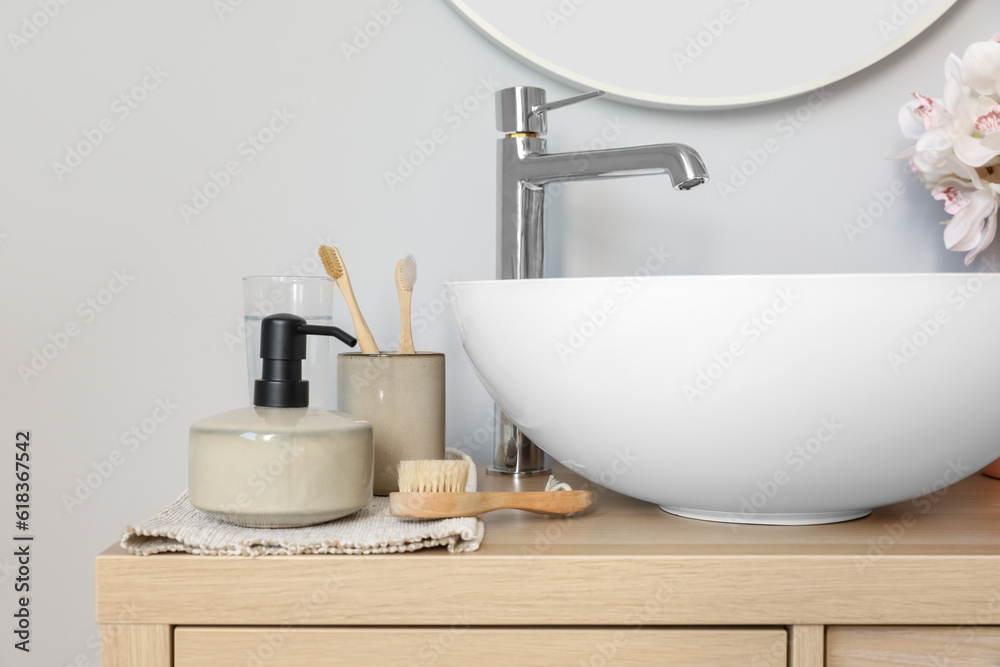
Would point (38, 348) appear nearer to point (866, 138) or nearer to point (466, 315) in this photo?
point (466, 315)

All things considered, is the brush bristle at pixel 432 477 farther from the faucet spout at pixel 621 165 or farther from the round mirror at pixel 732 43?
the round mirror at pixel 732 43

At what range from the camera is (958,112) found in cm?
75

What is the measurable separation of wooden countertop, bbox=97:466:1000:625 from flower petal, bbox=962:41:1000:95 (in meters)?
0.48

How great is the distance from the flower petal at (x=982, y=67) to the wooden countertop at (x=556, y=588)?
48 centimetres

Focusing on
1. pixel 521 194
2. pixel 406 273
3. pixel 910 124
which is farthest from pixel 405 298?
pixel 910 124

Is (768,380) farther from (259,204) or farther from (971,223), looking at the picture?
(259,204)

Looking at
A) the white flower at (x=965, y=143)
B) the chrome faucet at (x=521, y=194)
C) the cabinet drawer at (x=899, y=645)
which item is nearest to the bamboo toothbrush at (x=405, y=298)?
the chrome faucet at (x=521, y=194)

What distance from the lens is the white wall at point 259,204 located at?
0.85 m

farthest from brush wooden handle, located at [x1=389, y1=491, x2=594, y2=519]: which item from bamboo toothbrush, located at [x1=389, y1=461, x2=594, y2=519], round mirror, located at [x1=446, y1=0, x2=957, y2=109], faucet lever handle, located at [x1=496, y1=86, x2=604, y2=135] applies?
round mirror, located at [x1=446, y1=0, x2=957, y2=109]

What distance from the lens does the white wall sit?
0.85 meters

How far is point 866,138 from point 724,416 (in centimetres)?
57

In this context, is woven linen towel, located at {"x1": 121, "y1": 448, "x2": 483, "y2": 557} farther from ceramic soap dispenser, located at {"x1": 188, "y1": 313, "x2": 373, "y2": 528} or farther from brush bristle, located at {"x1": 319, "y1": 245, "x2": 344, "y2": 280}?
brush bristle, located at {"x1": 319, "y1": 245, "x2": 344, "y2": 280}

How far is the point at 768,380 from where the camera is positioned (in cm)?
48

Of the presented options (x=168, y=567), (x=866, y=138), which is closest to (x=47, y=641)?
(x=168, y=567)
